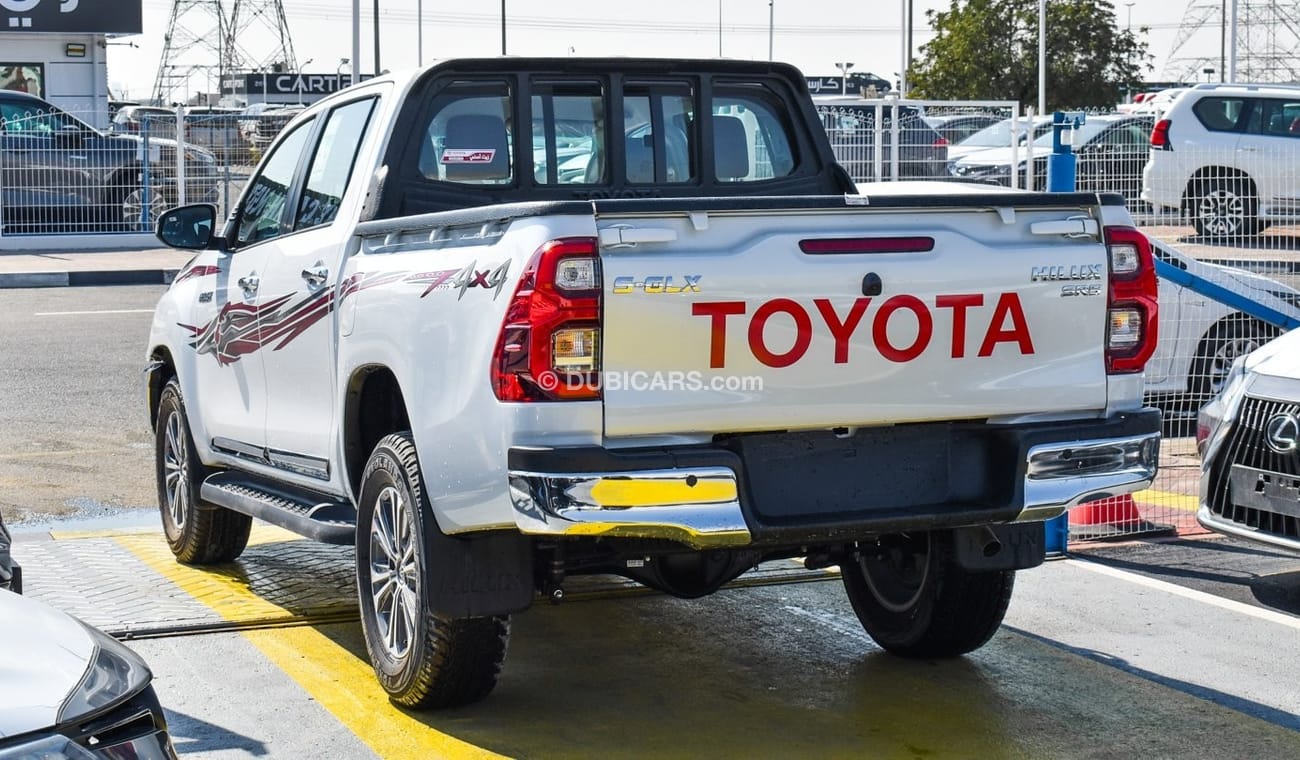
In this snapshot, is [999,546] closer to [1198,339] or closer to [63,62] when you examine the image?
[1198,339]

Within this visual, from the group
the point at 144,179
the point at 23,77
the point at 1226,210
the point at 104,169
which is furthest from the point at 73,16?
the point at 1226,210

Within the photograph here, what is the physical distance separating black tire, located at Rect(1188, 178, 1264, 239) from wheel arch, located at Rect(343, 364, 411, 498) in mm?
7525

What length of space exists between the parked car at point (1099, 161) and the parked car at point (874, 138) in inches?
39.5

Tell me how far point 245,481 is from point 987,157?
17.3 meters

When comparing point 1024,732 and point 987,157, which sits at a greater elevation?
point 987,157

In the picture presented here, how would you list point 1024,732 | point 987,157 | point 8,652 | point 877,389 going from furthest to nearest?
point 987,157 < point 1024,732 < point 877,389 < point 8,652

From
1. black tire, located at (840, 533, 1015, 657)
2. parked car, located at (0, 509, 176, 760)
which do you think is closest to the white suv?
black tire, located at (840, 533, 1015, 657)

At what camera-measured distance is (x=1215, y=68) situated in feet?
273

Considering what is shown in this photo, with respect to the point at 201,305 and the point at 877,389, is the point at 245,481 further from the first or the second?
the point at 877,389

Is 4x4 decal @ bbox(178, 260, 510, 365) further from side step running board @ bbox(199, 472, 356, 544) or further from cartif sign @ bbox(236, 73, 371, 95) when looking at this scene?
cartif sign @ bbox(236, 73, 371, 95)

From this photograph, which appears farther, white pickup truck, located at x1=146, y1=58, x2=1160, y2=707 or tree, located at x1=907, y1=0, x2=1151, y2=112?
tree, located at x1=907, y1=0, x2=1151, y2=112

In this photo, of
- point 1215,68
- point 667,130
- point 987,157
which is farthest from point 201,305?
point 1215,68

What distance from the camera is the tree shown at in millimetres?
51906

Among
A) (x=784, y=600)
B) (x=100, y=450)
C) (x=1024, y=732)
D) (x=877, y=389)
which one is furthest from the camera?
(x=100, y=450)
